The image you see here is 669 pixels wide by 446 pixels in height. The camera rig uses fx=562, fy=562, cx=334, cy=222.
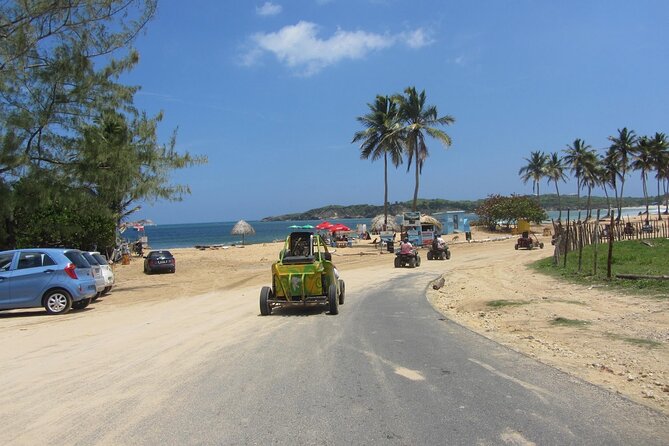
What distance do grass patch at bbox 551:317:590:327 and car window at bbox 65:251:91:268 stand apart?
40.8ft

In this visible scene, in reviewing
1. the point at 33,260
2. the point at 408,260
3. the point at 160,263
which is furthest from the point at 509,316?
the point at 160,263

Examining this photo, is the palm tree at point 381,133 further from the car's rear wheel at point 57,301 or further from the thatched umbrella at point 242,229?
the car's rear wheel at point 57,301

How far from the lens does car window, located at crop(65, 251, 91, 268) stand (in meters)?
15.6

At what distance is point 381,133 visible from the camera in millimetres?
53312

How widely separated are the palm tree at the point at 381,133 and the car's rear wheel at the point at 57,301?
3974cm

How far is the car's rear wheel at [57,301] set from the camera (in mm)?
15102

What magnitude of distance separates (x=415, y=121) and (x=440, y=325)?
41.8 m

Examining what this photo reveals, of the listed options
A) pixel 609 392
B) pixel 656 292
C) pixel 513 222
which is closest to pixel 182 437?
pixel 609 392

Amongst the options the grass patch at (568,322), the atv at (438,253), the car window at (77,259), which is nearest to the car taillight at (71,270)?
the car window at (77,259)

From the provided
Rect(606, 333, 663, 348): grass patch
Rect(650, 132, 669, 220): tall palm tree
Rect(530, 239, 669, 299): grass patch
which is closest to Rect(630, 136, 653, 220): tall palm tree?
Rect(650, 132, 669, 220): tall palm tree

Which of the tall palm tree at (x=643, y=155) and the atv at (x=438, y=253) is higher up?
the tall palm tree at (x=643, y=155)

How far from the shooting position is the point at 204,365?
7.98 metres

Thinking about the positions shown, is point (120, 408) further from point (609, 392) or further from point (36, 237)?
point (36, 237)

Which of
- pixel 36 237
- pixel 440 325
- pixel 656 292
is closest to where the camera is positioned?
pixel 440 325
